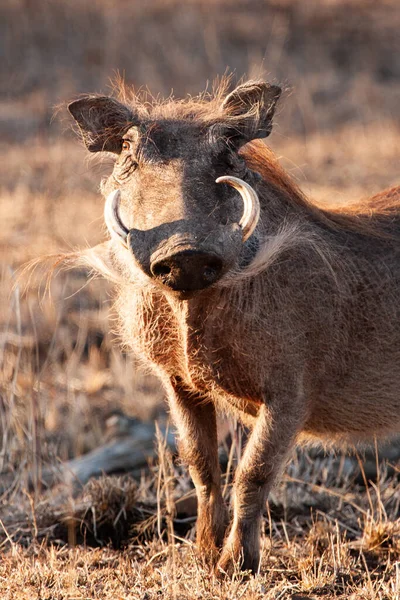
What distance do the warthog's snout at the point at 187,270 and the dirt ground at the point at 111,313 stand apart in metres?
0.88

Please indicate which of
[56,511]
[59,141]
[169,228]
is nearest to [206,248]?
[169,228]

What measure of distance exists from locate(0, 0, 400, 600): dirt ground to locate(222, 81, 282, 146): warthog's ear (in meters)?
0.20

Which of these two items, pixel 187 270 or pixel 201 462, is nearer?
pixel 187 270

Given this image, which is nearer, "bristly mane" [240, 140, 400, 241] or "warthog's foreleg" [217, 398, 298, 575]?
"warthog's foreleg" [217, 398, 298, 575]

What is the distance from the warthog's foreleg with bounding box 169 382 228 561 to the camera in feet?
11.6

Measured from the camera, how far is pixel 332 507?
429 cm

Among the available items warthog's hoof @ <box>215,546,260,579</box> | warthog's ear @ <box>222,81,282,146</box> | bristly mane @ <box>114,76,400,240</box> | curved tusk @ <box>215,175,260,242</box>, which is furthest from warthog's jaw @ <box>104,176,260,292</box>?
warthog's hoof @ <box>215,546,260,579</box>

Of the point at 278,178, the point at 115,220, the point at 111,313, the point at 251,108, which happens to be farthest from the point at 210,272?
the point at 111,313

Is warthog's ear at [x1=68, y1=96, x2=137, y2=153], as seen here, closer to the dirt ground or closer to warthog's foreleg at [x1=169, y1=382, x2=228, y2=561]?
the dirt ground

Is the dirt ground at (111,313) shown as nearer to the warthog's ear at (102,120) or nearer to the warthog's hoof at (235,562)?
the warthog's hoof at (235,562)

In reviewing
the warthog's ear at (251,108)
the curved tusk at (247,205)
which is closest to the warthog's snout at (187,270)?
the curved tusk at (247,205)

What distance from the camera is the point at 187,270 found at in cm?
266

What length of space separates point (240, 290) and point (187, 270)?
536mm

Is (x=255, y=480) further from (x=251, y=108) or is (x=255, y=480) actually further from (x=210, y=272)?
(x=251, y=108)
